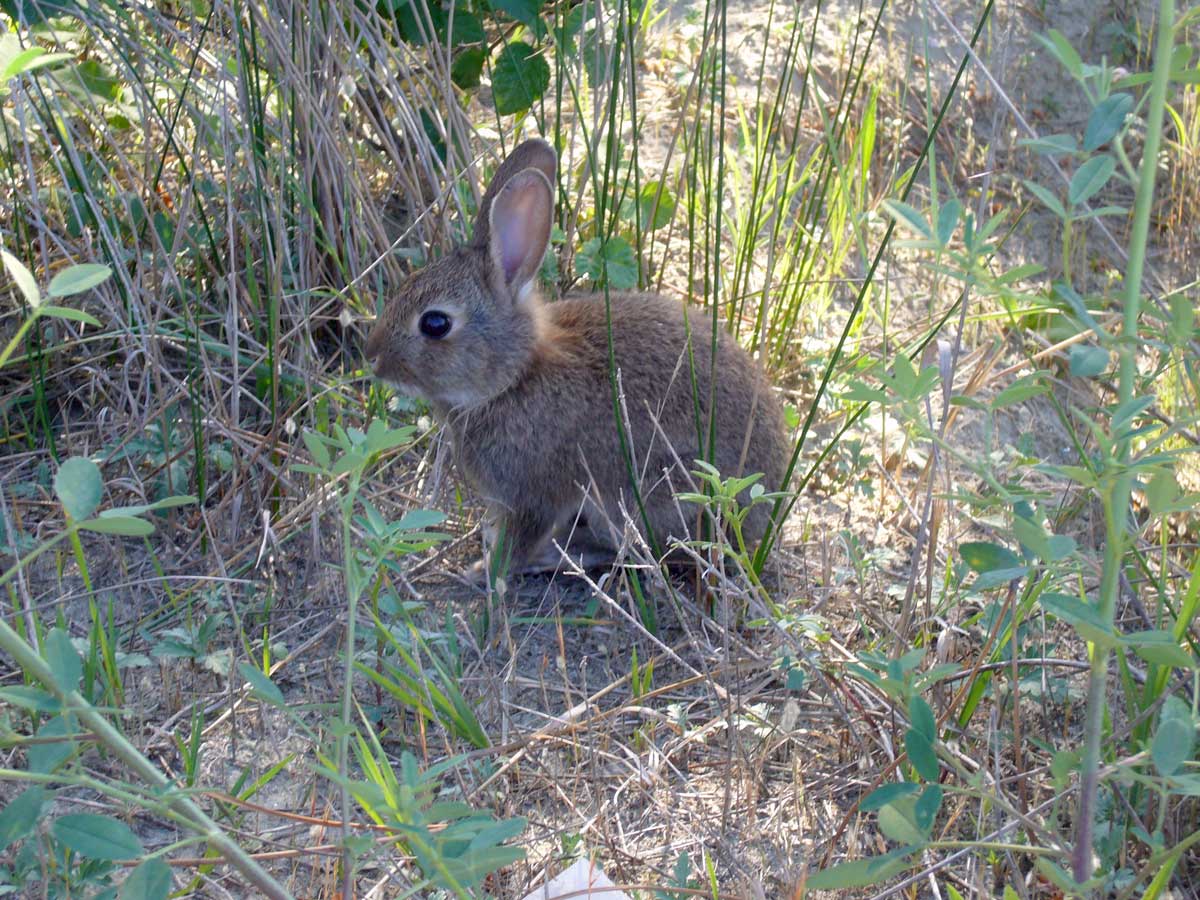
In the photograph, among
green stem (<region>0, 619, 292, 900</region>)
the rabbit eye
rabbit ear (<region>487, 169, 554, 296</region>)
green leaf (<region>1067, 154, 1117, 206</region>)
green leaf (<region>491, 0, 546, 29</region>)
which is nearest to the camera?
green stem (<region>0, 619, 292, 900</region>)

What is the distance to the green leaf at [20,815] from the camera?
1.70m

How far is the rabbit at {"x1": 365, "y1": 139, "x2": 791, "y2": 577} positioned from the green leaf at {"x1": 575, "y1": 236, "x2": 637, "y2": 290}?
234 millimetres

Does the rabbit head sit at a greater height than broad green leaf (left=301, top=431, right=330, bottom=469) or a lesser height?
lesser

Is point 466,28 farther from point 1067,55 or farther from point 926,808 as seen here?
point 926,808

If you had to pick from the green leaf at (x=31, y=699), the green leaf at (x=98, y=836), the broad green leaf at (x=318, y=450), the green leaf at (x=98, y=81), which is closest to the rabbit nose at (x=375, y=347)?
the green leaf at (x=98, y=81)

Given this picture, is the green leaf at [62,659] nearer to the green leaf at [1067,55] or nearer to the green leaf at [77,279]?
the green leaf at [77,279]

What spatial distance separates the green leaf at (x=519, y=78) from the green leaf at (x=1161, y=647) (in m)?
2.76

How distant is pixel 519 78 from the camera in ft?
13.3

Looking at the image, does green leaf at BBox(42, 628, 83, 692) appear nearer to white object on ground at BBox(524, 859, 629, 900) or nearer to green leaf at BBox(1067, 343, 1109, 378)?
white object on ground at BBox(524, 859, 629, 900)

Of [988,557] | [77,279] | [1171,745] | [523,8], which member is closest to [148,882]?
[77,279]

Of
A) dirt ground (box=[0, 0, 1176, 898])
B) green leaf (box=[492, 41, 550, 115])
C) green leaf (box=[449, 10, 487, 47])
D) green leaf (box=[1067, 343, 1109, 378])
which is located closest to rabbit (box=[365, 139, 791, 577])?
dirt ground (box=[0, 0, 1176, 898])

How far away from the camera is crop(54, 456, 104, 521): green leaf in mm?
1785

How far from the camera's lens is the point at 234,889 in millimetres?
2445

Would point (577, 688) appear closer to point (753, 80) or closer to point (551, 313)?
point (551, 313)
